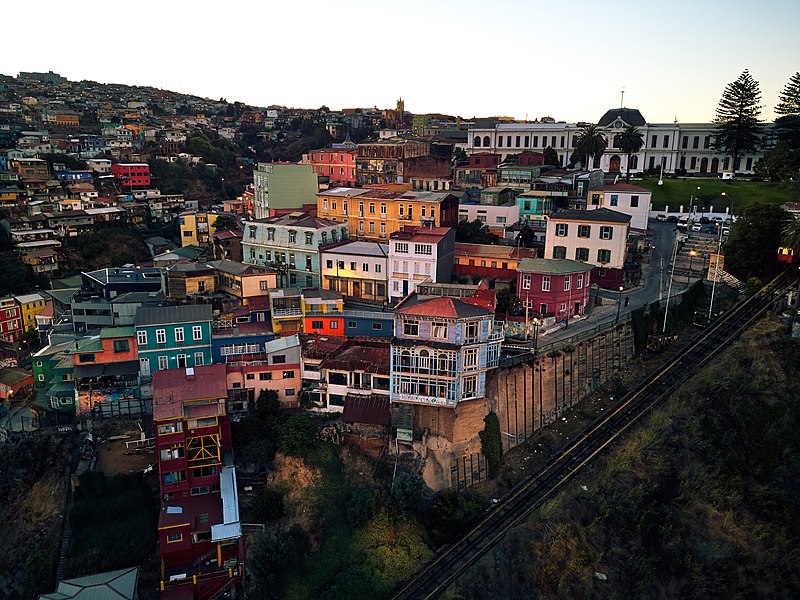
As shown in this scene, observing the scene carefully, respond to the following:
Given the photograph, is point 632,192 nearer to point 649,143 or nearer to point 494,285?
point 494,285

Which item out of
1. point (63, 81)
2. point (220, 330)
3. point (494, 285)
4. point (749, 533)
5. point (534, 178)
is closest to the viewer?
point (749, 533)

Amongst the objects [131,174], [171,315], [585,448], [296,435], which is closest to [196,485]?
[296,435]

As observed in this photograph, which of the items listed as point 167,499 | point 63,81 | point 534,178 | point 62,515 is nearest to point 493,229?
point 534,178

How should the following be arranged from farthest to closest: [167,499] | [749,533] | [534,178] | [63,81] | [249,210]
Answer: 1. [63,81]
2. [249,210]
3. [534,178]
4. [167,499]
5. [749,533]

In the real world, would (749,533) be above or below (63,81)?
below

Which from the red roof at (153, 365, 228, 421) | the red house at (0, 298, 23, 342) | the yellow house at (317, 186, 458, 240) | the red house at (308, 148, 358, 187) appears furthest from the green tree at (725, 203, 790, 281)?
the red house at (0, 298, 23, 342)

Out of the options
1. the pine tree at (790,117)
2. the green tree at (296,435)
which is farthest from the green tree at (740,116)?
the green tree at (296,435)

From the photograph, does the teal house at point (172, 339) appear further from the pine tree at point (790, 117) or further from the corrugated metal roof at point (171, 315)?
the pine tree at point (790, 117)

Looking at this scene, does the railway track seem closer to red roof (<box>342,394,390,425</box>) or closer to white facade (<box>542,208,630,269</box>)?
red roof (<box>342,394,390,425</box>)
